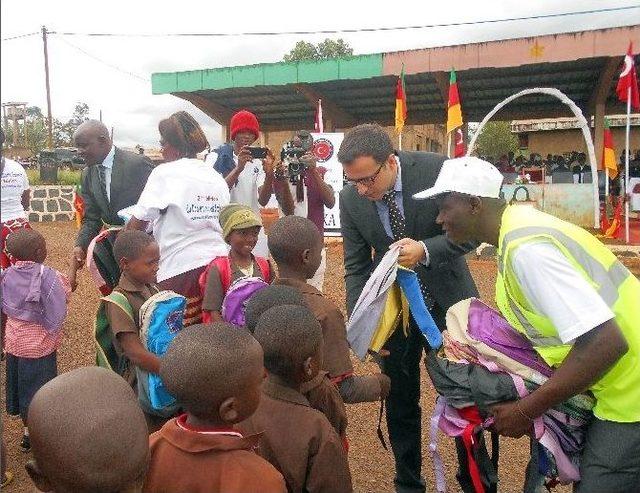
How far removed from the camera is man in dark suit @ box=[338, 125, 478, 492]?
276cm

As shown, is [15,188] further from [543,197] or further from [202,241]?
[543,197]

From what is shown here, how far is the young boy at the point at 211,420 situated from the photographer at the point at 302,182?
2.51 m

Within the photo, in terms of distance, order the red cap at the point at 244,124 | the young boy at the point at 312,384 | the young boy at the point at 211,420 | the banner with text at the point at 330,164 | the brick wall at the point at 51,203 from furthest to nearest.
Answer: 1. the brick wall at the point at 51,203
2. the banner with text at the point at 330,164
3. the red cap at the point at 244,124
4. the young boy at the point at 312,384
5. the young boy at the point at 211,420

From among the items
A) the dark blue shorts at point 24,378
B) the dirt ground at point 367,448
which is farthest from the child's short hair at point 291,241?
the dark blue shorts at point 24,378

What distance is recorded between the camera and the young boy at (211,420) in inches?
57.1

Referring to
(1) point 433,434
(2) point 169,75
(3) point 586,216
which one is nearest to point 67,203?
(2) point 169,75

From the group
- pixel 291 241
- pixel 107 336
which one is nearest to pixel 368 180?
pixel 291 241

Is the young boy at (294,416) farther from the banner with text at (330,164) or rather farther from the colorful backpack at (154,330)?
the banner with text at (330,164)

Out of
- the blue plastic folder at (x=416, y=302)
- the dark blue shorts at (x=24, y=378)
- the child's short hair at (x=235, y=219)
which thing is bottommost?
the dark blue shorts at (x=24, y=378)

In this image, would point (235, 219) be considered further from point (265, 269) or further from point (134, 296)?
point (134, 296)

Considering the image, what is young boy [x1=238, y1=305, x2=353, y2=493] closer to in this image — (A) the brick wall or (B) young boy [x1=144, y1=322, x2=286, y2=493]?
(B) young boy [x1=144, y1=322, x2=286, y2=493]

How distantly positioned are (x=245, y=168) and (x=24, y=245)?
157 centimetres

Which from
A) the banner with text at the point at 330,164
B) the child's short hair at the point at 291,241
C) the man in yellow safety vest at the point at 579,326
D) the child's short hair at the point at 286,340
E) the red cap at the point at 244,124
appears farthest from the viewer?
the banner with text at the point at 330,164

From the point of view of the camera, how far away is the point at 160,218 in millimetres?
3025
